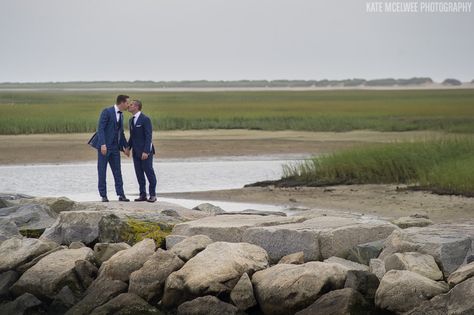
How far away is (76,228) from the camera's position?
1562cm

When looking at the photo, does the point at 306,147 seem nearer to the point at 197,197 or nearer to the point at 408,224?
the point at 197,197

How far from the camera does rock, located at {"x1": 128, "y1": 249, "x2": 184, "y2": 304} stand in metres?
13.4

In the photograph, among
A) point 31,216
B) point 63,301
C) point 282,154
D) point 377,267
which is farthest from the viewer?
point 282,154

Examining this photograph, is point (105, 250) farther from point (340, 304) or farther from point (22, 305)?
point (340, 304)

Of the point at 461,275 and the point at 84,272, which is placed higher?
the point at 461,275

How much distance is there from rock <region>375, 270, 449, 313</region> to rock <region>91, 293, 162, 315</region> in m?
2.47

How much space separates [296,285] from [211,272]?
992 mm

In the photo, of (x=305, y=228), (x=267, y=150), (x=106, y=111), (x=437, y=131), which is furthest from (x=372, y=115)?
(x=305, y=228)

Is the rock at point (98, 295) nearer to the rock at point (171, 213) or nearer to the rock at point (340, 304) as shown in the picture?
the rock at point (340, 304)

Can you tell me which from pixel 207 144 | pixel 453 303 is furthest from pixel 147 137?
pixel 207 144

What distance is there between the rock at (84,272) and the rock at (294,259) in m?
2.29

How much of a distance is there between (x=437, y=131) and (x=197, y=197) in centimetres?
2445

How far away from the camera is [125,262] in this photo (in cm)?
1375

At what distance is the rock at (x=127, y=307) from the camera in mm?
12836
